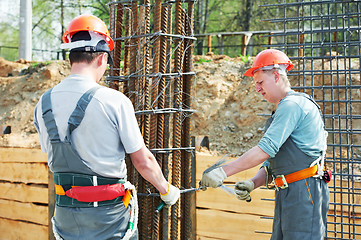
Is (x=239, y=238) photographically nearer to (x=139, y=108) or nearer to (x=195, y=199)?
(x=195, y=199)

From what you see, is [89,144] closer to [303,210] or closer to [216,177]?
[216,177]

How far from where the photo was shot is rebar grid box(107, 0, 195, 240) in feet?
11.7

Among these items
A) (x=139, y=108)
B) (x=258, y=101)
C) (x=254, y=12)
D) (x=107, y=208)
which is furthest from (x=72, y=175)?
(x=254, y=12)

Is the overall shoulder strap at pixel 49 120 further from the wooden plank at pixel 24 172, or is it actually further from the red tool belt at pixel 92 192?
the wooden plank at pixel 24 172

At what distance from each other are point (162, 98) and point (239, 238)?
1.78 meters

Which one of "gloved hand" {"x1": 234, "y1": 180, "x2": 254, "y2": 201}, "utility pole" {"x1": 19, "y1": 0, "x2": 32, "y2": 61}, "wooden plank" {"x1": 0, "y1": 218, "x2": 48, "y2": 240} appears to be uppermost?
"utility pole" {"x1": 19, "y1": 0, "x2": 32, "y2": 61}

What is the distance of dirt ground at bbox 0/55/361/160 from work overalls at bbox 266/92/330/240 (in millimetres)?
3958

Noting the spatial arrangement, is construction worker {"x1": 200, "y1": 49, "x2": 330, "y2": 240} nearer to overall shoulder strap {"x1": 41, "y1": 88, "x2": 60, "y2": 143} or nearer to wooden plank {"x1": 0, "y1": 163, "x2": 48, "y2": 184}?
overall shoulder strap {"x1": 41, "y1": 88, "x2": 60, "y2": 143}

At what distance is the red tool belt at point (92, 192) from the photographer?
7.69 ft

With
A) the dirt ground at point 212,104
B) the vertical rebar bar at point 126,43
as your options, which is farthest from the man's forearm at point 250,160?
the dirt ground at point 212,104

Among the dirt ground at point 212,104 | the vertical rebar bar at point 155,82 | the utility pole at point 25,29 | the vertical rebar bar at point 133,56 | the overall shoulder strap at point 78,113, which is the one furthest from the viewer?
the utility pole at point 25,29

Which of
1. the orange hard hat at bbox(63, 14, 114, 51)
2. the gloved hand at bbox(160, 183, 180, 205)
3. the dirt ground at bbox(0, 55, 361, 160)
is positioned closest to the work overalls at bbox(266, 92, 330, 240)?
the gloved hand at bbox(160, 183, 180, 205)

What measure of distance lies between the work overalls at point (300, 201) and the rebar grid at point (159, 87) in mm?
1084

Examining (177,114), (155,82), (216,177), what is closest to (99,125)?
(216,177)
